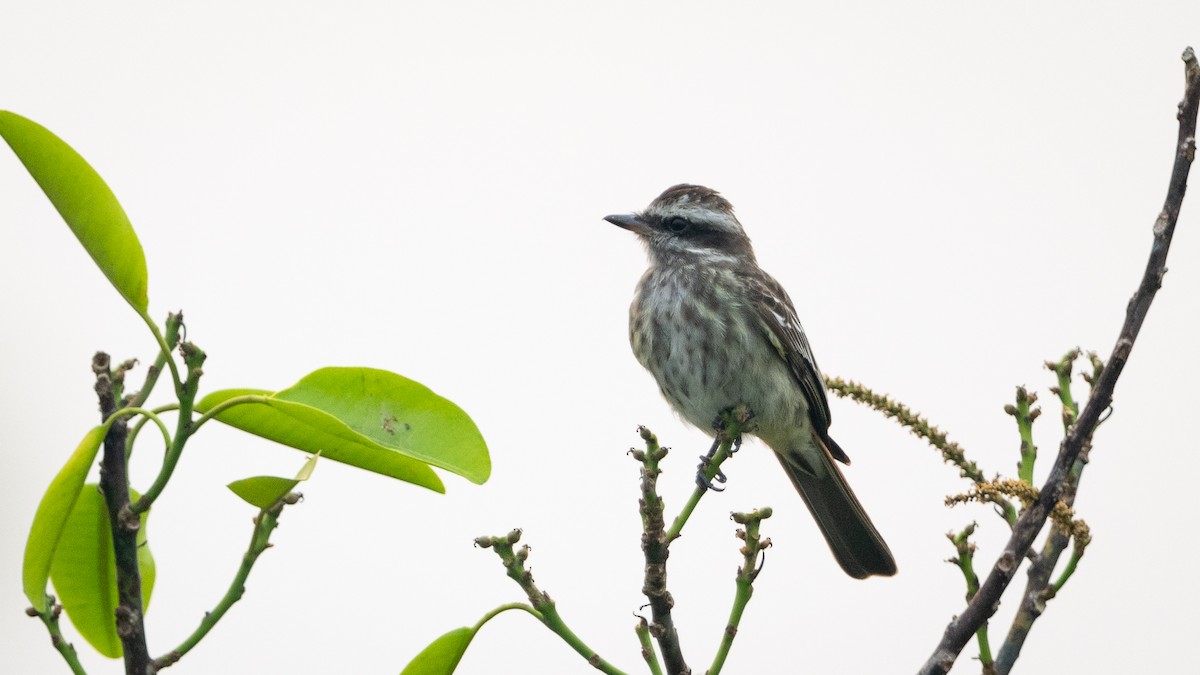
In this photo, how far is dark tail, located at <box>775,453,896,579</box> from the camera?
6.34 metres

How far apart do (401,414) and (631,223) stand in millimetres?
4777

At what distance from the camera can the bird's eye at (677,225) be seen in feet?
22.7

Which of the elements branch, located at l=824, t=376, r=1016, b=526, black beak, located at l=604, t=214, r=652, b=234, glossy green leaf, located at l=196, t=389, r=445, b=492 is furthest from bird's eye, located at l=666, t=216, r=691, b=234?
glossy green leaf, located at l=196, t=389, r=445, b=492

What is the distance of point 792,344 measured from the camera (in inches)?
255

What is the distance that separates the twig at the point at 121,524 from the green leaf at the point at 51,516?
34mm

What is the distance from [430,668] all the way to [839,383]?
1.44 meters

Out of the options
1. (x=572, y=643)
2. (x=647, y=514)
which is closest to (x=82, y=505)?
(x=572, y=643)

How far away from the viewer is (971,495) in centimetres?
262

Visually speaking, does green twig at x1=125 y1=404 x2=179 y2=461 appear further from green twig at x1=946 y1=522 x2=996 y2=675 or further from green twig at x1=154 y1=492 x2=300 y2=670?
green twig at x1=946 y1=522 x2=996 y2=675

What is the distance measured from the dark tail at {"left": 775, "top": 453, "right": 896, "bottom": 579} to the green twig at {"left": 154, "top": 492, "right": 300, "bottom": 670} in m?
4.53

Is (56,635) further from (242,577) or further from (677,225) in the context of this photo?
(677,225)

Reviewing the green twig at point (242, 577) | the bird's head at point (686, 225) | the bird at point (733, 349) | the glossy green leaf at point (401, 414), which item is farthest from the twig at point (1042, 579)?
the bird's head at point (686, 225)

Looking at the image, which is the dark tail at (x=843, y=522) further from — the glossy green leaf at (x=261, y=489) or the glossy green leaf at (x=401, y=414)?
the glossy green leaf at (x=261, y=489)

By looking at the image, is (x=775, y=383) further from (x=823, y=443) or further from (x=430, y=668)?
(x=430, y=668)
